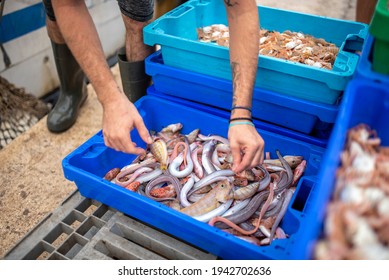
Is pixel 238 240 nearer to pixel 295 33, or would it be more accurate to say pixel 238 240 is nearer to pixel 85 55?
pixel 85 55

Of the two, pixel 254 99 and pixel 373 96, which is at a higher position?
pixel 373 96

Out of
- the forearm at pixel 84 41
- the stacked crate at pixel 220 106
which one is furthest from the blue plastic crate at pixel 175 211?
the forearm at pixel 84 41

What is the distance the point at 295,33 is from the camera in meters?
2.32

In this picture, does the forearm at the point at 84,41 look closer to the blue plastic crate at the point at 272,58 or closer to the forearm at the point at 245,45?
the blue plastic crate at the point at 272,58

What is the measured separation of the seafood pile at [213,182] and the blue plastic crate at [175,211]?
61mm

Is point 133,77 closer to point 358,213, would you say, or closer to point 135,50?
point 135,50

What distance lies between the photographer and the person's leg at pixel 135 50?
2.11m

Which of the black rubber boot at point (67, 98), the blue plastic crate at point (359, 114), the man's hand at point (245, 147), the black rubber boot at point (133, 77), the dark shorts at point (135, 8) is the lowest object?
the black rubber boot at point (67, 98)

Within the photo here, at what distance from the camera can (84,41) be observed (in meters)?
1.60

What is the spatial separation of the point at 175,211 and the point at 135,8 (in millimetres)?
1270

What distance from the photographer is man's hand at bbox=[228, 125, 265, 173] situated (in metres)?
1.40

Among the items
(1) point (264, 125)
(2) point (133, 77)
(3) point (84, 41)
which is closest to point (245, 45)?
(1) point (264, 125)

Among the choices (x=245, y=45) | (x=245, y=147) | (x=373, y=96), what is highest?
(x=373, y=96)

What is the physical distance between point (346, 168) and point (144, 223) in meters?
1.02
